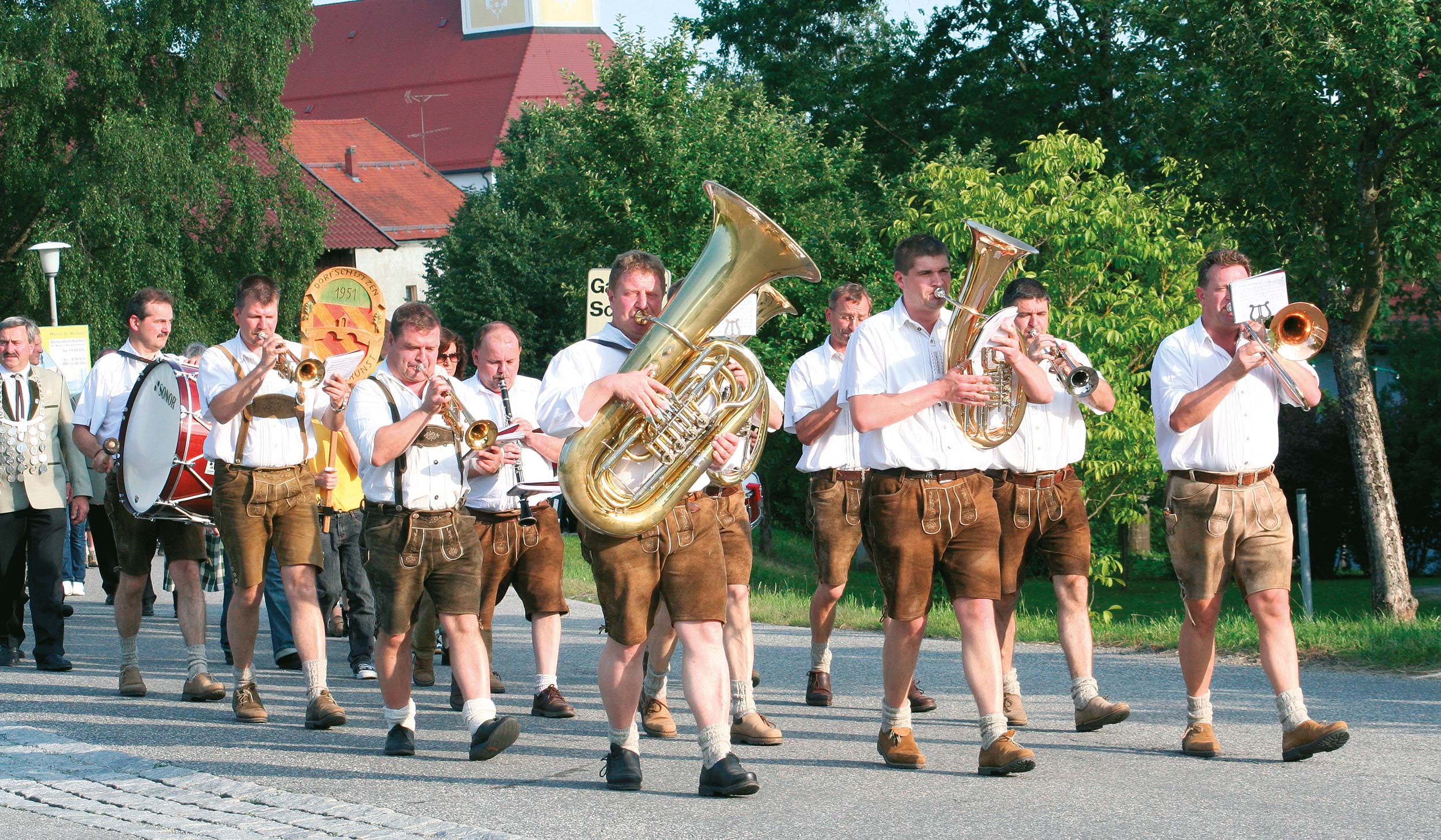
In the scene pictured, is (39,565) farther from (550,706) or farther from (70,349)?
(70,349)

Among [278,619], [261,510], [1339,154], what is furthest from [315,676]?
[1339,154]

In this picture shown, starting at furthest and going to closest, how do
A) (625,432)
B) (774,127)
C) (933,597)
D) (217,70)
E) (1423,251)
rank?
(217,70) < (774,127) < (933,597) < (1423,251) < (625,432)

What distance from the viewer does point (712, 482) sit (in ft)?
22.6

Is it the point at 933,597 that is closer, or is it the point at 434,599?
the point at 434,599

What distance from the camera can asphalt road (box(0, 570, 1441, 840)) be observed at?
5.69 metres

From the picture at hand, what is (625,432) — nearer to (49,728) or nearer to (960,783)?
(960,783)

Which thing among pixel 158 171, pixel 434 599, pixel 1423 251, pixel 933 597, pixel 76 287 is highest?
pixel 158 171

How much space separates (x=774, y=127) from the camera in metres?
23.8

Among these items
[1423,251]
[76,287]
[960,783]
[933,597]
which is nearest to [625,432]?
[960,783]

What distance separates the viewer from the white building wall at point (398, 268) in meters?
62.3

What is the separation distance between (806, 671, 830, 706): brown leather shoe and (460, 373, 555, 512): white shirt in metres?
1.71

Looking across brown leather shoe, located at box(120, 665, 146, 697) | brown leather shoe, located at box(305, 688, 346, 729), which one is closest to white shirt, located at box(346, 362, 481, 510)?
brown leather shoe, located at box(305, 688, 346, 729)

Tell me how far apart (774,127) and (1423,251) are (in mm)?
11355

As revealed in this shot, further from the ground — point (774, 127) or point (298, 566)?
point (774, 127)
